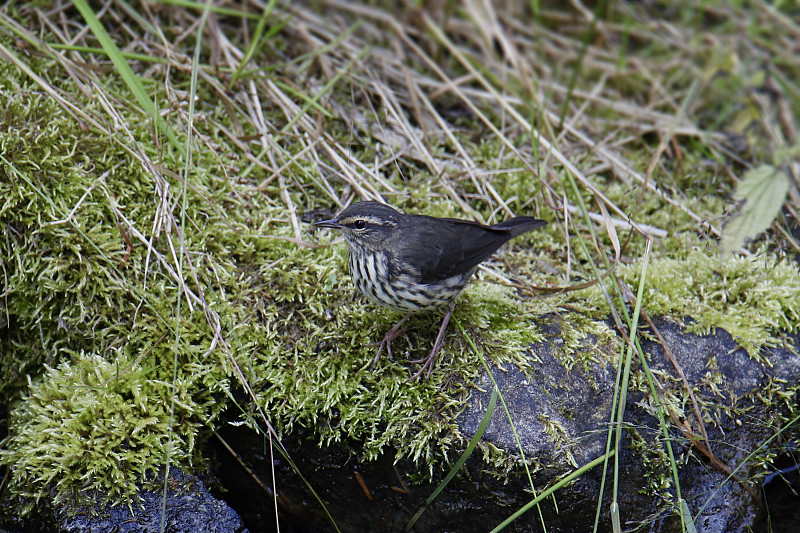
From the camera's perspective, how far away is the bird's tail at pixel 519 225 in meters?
3.83

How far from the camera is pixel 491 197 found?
4785 millimetres

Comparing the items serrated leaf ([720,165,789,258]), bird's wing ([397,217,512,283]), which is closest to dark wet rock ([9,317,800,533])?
bird's wing ([397,217,512,283])

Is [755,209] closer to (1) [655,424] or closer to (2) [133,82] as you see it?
(1) [655,424]

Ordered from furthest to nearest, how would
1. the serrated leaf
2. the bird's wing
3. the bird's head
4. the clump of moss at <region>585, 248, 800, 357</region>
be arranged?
1. the clump of moss at <region>585, 248, 800, 357</region>
2. the bird's head
3. the bird's wing
4. the serrated leaf

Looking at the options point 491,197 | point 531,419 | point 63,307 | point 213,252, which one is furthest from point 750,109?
point 63,307

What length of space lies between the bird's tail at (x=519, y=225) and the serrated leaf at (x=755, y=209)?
1422 millimetres

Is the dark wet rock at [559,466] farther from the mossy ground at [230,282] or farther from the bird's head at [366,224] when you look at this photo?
the bird's head at [366,224]

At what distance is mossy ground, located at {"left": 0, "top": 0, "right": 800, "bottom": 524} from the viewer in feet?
11.2

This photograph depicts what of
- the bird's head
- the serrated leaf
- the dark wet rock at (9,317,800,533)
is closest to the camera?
the serrated leaf

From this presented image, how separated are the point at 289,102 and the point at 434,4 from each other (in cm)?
216

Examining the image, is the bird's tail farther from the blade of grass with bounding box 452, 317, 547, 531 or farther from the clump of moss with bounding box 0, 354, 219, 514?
the clump of moss with bounding box 0, 354, 219, 514

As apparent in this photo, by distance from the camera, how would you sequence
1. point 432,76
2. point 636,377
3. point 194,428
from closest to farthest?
1. point 194,428
2. point 636,377
3. point 432,76

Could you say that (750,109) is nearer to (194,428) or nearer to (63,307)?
(194,428)

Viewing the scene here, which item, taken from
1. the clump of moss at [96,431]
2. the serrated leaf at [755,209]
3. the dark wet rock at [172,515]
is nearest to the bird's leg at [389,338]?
the clump of moss at [96,431]
